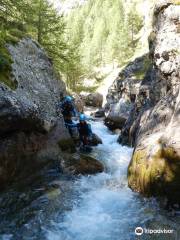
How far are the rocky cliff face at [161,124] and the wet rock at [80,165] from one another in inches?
65.9

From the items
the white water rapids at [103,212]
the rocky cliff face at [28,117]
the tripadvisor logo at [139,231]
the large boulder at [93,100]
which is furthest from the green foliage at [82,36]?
the tripadvisor logo at [139,231]

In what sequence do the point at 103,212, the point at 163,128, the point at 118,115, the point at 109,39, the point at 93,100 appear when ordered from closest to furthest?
the point at 103,212 → the point at 163,128 → the point at 118,115 → the point at 93,100 → the point at 109,39

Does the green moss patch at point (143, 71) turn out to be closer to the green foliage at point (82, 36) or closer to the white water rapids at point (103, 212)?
the green foliage at point (82, 36)

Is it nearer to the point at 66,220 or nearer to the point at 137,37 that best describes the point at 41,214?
the point at 66,220

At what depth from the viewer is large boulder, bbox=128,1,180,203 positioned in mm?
10320

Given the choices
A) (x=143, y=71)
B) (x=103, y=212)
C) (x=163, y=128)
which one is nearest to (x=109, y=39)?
(x=143, y=71)

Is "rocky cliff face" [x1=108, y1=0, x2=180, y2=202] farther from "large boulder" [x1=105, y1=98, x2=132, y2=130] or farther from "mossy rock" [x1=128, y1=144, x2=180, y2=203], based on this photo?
"large boulder" [x1=105, y1=98, x2=132, y2=130]

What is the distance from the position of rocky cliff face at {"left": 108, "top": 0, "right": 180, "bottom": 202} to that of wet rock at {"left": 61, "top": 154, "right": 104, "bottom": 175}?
1.67 metres

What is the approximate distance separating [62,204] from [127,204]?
2241 mm

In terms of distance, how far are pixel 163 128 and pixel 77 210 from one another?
524 centimetres

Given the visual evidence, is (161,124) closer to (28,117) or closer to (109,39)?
(28,117)

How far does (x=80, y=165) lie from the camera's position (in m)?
13.7

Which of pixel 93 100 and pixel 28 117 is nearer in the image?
pixel 28 117

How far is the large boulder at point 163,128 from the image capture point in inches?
406
